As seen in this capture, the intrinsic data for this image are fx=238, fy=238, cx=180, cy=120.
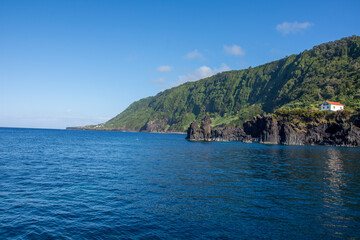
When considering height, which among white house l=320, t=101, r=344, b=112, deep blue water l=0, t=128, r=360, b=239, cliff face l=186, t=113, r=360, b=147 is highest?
white house l=320, t=101, r=344, b=112

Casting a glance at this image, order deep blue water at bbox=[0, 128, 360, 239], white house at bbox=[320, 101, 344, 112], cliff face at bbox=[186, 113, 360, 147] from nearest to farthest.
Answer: deep blue water at bbox=[0, 128, 360, 239] < cliff face at bbox=[186, 113, 360, 147] < white house at bbox=[320, 101, 344, 112]

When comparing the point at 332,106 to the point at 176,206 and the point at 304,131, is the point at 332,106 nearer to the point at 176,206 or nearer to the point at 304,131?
the point at 304,131

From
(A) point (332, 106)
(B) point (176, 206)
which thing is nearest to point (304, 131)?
(A) point (332, 106)

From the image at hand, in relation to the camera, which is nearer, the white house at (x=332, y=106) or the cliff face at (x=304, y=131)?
the cliff face at (x=304, y=131)

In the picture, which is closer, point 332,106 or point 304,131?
point 304,131

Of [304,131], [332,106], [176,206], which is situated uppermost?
[332,106]

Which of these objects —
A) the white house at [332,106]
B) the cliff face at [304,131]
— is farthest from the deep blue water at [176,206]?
the white house at [332,106]

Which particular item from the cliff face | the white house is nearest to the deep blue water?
the cliff face

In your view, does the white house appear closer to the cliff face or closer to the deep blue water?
the cliff face

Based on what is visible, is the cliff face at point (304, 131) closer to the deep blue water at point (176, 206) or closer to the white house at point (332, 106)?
the white house at point (332, 106)

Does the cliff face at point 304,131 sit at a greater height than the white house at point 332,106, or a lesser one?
lesser

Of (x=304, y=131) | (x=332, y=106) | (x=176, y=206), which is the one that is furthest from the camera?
(x=332, y=106)

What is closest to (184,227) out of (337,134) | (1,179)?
(1,179)

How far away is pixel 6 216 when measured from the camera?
20.9 metres
